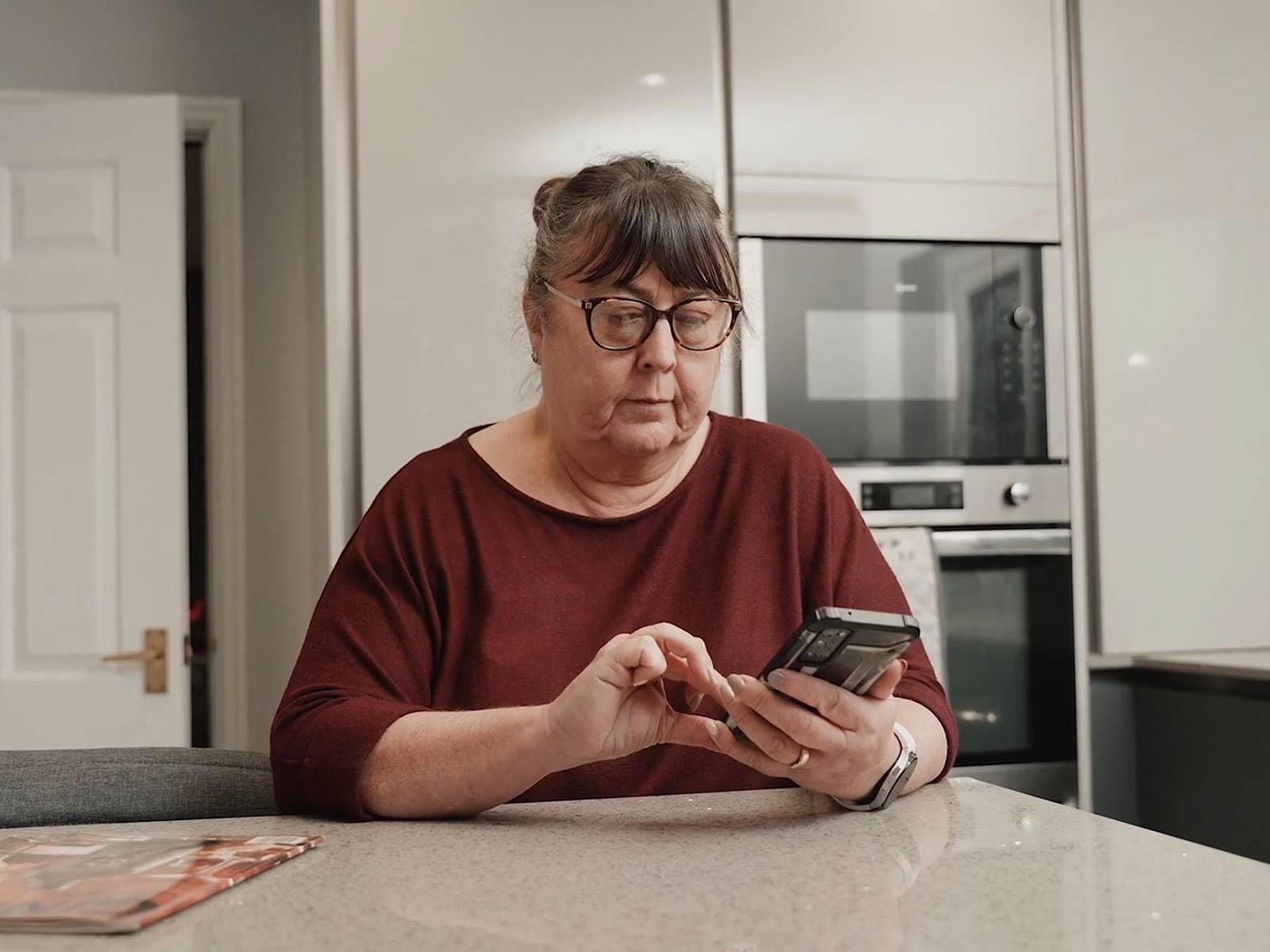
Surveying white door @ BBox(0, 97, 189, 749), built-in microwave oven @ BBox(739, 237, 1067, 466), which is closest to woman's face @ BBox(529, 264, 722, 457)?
built-in microwave oven @ BBox(739, 237, 1067, 466)

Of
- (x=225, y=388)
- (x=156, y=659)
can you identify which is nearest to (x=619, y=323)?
(x=156, y=659)

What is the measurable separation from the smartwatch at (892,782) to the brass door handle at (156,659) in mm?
1945

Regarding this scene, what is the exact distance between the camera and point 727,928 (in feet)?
2.18

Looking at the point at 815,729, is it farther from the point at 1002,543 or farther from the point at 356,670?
the point at 1002,543

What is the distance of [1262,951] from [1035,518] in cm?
172

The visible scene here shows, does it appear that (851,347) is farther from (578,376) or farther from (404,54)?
(578,376)

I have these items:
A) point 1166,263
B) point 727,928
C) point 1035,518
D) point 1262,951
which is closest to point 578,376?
point 727,928

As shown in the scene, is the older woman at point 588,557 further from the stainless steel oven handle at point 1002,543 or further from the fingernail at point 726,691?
the stainless steel oven handle at point 1002,543

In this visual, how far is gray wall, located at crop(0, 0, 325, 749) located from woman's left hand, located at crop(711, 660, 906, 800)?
205 cm

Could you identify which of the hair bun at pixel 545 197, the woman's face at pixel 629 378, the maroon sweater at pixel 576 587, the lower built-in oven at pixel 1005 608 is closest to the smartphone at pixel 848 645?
the maroon sweater at pixel 576 587

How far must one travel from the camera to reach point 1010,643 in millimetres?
2307

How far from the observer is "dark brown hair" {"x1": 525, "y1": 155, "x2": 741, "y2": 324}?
1.22 metres

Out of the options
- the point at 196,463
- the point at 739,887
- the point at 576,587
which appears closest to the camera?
the point at 739,887

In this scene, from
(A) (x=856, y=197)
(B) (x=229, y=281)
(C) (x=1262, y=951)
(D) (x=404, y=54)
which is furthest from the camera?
(B) (x=229, y=281)
